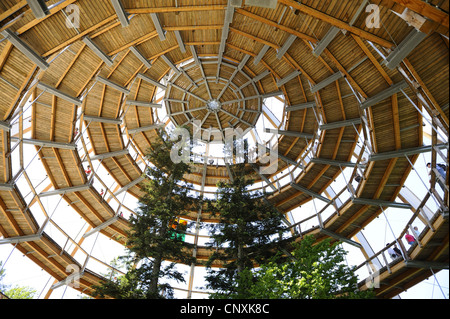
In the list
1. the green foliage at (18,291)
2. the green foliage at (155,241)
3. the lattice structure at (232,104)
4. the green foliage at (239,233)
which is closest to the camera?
the lattice structure at (232,104)

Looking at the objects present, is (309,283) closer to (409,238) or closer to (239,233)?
(409,238)

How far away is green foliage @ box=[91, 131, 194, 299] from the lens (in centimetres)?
1313

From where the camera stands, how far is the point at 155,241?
14586 mm

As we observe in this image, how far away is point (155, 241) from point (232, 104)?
17596mm

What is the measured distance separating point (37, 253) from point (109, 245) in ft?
23.6

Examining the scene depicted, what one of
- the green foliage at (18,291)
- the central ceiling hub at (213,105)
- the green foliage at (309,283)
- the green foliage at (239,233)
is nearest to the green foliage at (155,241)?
the green foliage at (239,233)

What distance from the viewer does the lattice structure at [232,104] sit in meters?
8.99

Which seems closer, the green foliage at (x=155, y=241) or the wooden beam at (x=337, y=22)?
the wooden beam at (x=337, y=22)

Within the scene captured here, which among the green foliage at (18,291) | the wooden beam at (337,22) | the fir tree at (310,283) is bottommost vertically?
the fir tree at (310,283)

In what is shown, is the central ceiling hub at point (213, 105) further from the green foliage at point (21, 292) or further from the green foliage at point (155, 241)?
the green foliage at point (21, 292)

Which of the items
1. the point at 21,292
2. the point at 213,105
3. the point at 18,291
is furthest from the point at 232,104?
the point at 21,292

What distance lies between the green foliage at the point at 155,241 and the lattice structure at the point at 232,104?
2677 mm

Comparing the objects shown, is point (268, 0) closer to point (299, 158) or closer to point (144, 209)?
point (144, 209)

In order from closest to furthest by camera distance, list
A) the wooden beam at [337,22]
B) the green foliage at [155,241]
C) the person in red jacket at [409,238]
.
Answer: the wooden beam at [337,22]
the person in red jacket at [409,238]
the green foliage at [155,241]
